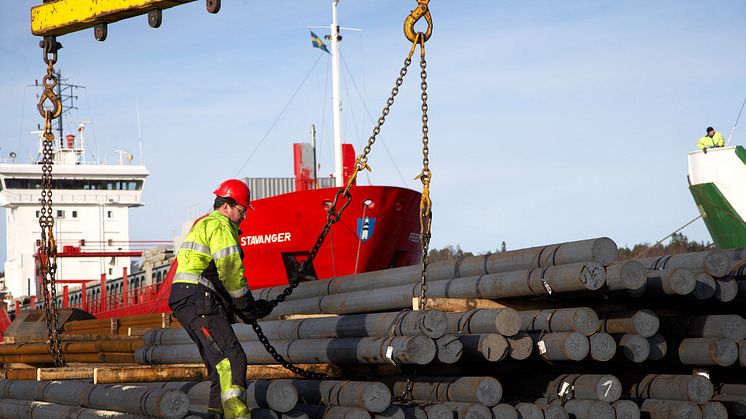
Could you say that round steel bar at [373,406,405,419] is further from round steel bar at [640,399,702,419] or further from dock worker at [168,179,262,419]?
round steel bar at [640,399,702,419]

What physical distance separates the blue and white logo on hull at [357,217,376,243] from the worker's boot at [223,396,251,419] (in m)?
13.7

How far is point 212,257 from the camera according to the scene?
731 cm

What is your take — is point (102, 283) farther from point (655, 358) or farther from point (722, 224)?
point (655, 358)

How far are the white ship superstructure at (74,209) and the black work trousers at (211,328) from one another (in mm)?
30122

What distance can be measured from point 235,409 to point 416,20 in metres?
3.67

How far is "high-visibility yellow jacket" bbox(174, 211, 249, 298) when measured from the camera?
7258mm

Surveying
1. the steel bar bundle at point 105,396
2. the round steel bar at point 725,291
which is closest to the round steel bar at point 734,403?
the round steel bar at point 725,291

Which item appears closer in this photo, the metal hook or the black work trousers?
the black work trousers

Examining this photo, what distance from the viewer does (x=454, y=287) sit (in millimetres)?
9016

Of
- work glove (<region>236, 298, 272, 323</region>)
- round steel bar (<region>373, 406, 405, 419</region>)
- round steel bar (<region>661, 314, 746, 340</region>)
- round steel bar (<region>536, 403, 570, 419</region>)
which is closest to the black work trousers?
work glove (<region>236, 298, 272, 323</region>)

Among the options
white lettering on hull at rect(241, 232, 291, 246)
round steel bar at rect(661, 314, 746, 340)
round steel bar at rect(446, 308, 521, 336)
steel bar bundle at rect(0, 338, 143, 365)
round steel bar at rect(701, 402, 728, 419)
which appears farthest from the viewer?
white lettering on hull at rect(241, 232, 291, 246)

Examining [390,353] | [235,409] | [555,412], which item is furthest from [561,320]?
[235,409]

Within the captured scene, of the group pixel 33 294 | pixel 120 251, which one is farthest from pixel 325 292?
pixel 33 294

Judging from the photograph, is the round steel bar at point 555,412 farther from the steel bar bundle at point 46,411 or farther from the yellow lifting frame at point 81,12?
the yellow lifting frame at point 81,12
